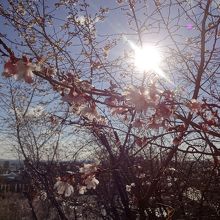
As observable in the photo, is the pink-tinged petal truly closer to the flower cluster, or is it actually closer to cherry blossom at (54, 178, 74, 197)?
the flower cluster

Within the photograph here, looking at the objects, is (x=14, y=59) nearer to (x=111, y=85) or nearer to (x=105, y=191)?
(x=111, y=85)

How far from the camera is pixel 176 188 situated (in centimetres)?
486

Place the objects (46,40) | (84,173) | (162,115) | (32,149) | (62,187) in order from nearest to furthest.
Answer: (162,115)
(62,187)
(84,173)
(46,40)
(32,149)

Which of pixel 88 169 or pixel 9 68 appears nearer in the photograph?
pixel 9 68

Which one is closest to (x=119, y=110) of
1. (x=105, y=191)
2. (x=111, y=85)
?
(x=111, y=85)

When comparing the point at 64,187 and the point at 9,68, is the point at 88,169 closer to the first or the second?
the point at 64,187

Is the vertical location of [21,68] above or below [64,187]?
above

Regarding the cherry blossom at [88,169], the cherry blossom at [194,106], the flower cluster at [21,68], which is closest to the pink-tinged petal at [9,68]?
the flower cluster at [21,68]

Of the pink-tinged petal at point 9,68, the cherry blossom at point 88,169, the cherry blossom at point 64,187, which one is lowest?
the cherry blossom at point 64,187

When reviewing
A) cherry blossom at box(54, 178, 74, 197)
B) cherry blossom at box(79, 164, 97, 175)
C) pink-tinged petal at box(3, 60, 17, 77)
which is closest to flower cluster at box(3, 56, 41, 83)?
pink-tinged petal at box(3, 60, 17, 77)

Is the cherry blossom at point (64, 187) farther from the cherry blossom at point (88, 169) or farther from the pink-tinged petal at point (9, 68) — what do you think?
the pink-tinged petal at point (9, 68)

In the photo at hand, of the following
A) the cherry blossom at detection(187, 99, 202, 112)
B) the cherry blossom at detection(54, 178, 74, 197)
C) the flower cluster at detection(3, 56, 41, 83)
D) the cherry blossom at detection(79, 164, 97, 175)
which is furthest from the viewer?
the cherry blossom at detection(79, 164, 97, 175)

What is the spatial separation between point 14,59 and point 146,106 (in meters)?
0.91

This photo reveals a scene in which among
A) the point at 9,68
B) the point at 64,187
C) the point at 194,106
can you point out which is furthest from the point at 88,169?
the point at 9,68
